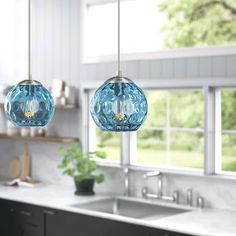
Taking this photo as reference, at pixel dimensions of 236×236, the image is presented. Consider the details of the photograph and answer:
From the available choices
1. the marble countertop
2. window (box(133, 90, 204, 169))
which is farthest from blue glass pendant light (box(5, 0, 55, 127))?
window (box(133, 90, 204, 169))

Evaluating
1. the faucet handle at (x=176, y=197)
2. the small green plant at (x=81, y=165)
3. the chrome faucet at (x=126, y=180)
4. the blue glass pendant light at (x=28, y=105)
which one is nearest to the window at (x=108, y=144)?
the small green plant at (x=81, y=165)

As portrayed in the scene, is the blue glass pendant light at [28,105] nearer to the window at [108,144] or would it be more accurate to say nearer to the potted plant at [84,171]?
the potted plant at [84,171]

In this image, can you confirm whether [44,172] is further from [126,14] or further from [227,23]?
[227,23]

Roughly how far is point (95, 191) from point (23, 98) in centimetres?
274

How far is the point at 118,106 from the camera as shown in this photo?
2572 mm

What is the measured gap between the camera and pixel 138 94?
2650 mm

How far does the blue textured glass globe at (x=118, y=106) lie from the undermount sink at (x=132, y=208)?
2287 millimetres

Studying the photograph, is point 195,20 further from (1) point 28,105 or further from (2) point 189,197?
(1) point 28,105

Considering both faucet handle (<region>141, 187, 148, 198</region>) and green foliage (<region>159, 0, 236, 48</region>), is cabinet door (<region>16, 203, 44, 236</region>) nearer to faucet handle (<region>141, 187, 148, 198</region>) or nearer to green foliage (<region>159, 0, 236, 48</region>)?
faucet handle (<region>141, 187, 148, 198</region>)

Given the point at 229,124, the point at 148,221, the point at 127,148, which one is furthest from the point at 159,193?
the point at 229,124

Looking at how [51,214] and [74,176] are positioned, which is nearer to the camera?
[51,214]

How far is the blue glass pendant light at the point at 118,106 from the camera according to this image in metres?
2.58

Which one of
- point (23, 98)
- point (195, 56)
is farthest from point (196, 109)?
point (23, 98)

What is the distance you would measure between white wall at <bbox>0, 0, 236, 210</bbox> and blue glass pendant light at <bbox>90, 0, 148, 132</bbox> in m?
2.05
